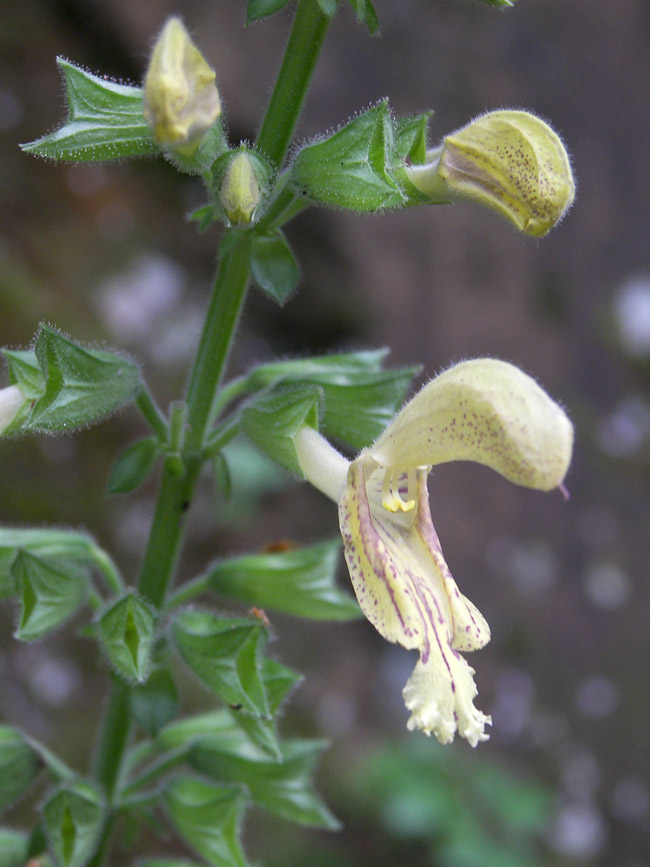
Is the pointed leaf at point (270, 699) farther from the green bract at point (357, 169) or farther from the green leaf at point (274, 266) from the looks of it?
the green bract at point (357, 169)

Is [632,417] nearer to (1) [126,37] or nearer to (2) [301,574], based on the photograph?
(1) [126,37]

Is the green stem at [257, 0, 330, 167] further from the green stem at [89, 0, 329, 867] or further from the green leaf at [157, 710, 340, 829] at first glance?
the green leaf at [157, 710, 340, 829]

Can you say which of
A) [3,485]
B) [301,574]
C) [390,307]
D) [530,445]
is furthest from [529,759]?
[530,445]

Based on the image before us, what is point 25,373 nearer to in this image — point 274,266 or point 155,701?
point 274,266

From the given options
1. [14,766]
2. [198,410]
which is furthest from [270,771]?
[198,410]

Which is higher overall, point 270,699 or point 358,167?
point 358,167

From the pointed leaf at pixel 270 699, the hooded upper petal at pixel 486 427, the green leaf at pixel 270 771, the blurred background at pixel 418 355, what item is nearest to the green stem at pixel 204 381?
the green leaf at pixel 270 771
